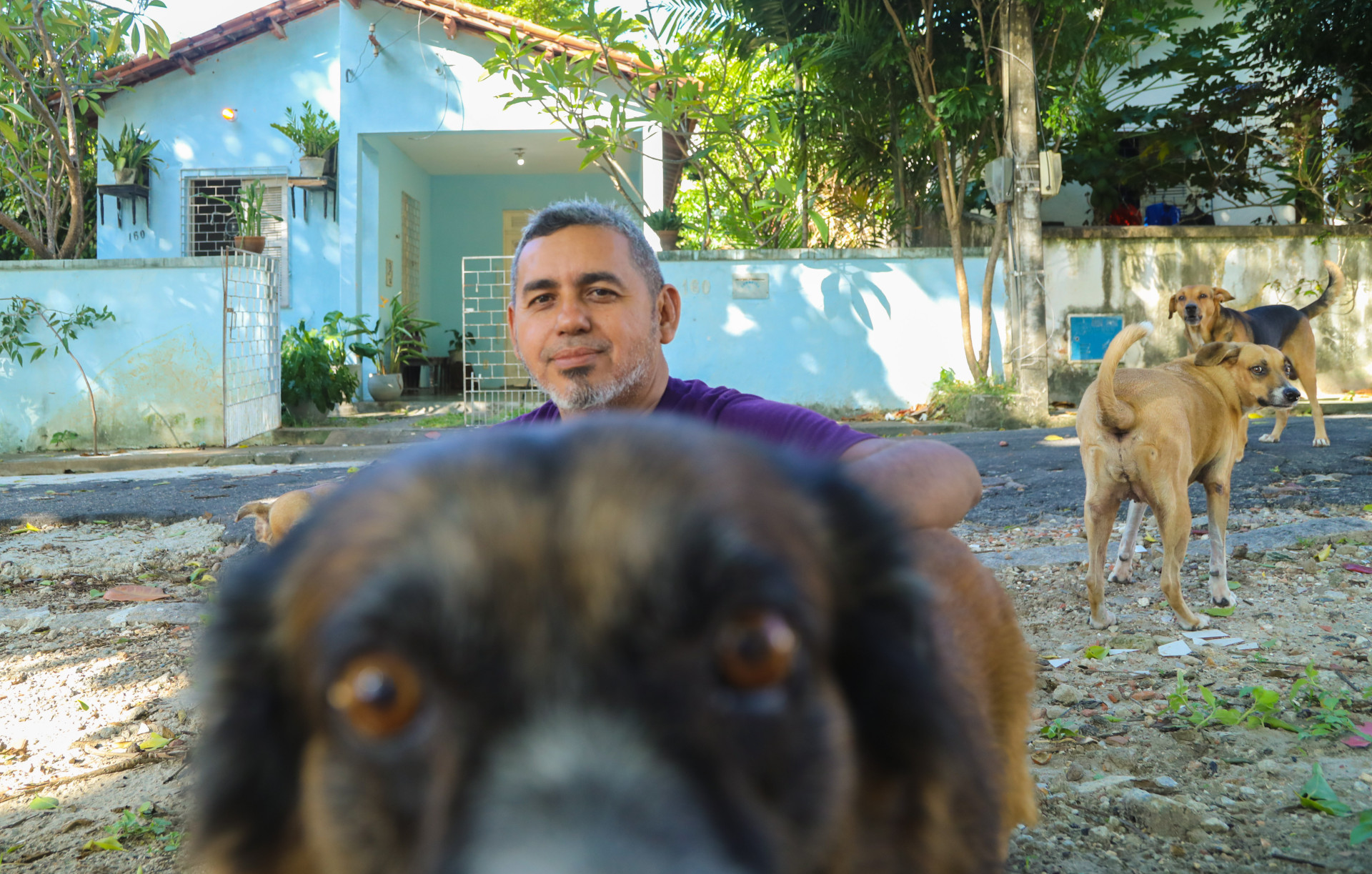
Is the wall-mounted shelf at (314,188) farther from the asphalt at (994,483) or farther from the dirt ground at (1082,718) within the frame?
the dirt ground at (1082,718)

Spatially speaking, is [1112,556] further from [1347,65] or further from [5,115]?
[5,115]

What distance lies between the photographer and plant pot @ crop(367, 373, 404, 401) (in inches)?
493

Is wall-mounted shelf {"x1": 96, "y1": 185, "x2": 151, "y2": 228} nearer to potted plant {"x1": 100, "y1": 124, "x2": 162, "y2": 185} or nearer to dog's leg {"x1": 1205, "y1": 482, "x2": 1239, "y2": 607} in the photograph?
potted plant {"x1": 100, "y1": 124, "x2": 162, "y2": 185}

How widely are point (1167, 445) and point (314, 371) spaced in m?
9.88

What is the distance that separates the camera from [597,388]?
2.70 meters

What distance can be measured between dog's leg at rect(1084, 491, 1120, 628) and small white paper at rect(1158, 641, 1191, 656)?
321mm

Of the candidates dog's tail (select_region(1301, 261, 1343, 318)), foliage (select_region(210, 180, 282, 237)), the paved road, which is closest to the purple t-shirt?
the paved road

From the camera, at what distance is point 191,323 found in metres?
10.1

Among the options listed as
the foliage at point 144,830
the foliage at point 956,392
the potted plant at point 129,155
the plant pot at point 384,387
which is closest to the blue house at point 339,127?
the potted plant at point 129,155

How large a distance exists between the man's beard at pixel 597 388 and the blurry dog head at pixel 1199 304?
7830mm

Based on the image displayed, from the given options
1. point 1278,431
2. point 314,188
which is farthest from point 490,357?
point 1278,431

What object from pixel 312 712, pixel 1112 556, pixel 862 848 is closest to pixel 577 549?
pixel 312 712

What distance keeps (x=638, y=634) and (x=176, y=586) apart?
4.92 metres

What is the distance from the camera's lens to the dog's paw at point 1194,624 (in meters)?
4.28
